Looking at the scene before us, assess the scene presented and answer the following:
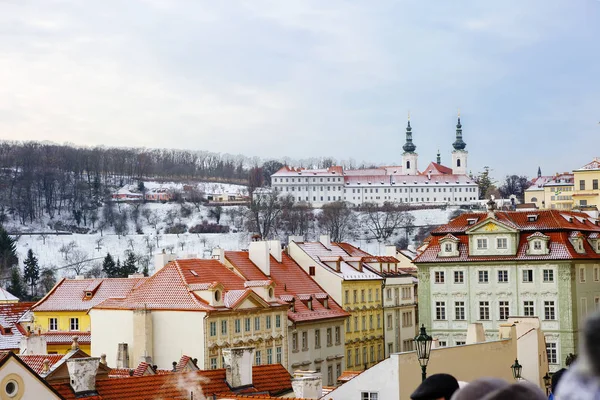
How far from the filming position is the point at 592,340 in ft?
7.70

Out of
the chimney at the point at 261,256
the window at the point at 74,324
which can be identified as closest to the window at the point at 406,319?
the chimney at the point at 261,256

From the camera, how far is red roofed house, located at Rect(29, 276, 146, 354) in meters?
44.7

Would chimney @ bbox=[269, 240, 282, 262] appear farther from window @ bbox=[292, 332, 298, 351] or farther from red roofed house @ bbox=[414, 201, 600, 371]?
red roofed house @ bbox=[414, 201, 600, 371]

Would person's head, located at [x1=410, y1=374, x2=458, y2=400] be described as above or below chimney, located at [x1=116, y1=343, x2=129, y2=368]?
above

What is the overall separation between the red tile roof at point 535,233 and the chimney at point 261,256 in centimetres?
656

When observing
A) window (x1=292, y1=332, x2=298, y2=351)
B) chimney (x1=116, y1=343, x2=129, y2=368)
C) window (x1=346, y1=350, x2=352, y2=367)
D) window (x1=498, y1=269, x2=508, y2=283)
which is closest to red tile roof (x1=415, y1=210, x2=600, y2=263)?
window (x1=498, y1=269, x2=508, y2=283)

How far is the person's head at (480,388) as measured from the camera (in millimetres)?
2729

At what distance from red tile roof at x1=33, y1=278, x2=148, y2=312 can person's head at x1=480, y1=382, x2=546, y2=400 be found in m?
42.7

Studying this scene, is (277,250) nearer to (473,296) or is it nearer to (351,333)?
(351,333)

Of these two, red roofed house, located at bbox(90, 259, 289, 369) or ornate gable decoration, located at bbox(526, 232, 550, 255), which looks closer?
red roofed house, located at bbox(90, 259, 289, 369)

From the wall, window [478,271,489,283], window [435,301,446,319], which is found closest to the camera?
the wall

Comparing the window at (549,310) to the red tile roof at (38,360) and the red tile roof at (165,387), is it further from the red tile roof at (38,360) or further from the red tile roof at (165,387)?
the red tile roof at (38,360)

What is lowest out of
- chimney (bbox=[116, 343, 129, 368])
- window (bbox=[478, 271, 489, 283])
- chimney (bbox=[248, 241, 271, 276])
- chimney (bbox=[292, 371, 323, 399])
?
chimney (bbox=[116, 343, 129, 368])

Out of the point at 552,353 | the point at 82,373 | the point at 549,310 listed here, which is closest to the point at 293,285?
the point at 549,310
